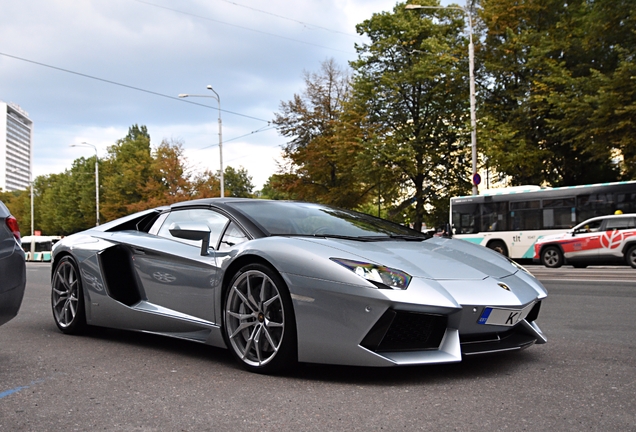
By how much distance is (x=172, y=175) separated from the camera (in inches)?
1994

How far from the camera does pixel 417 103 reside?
3198 cm

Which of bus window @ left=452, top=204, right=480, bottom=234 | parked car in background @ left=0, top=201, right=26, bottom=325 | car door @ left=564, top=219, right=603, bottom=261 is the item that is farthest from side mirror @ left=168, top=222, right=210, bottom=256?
bus window @ left=452, top=204, right=480, bottom=234

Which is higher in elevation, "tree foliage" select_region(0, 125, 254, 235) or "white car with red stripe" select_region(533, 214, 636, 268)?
"tree foliage" select_region(0, 125, 254, 235)

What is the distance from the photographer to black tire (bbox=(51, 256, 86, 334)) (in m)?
5.86

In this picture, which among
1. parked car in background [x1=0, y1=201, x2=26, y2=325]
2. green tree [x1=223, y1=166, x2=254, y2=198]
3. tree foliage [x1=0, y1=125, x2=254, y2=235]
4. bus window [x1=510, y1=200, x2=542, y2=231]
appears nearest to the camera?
parked car in background [x1=0, y1=201, x2=26, y2=325]

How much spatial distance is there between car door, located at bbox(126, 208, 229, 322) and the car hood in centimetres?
80

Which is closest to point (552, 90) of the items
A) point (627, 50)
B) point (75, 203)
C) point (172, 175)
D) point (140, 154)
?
point (627, 50)

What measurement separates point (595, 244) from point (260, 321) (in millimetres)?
17240

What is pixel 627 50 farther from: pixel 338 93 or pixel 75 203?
pixel 75 203

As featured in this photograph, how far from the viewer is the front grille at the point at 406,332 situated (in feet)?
12.2

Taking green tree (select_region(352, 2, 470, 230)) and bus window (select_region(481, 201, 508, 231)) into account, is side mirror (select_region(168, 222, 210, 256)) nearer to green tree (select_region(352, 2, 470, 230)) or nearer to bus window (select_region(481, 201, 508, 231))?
bus window (select_region(481, 201, 508, 231))

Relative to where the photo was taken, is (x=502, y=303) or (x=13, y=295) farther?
(x=13, y=295)

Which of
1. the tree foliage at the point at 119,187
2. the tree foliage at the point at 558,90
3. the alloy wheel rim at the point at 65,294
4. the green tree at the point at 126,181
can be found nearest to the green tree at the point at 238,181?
the tree foliage at the point at 119,187

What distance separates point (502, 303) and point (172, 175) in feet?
159
